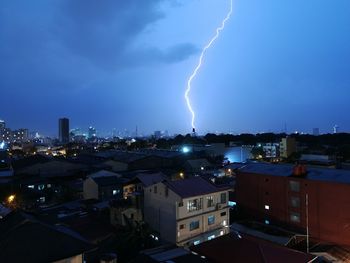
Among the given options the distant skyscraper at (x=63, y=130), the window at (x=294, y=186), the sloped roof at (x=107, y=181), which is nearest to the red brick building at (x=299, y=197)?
the window at (x=294, y=186)

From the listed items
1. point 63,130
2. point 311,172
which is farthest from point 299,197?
point 63,130

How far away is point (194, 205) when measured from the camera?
47.2ft

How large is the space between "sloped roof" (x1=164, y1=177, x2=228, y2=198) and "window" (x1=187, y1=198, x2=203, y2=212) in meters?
0.31

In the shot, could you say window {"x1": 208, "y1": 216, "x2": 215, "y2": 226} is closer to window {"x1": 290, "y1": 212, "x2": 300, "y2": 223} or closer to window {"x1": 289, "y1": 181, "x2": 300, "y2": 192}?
window {"x1": 290, "y1": 212, "x2": 300, "y2": 223}

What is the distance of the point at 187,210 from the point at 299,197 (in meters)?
6.36

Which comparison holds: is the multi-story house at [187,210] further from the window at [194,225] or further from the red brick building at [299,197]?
the red brick building at [299,197]

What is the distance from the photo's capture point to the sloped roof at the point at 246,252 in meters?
10.1

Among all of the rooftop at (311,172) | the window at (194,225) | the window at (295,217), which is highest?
the rooftop at (311,172)

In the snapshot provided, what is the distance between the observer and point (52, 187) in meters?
26.7

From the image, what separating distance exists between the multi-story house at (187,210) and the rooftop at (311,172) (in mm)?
4058

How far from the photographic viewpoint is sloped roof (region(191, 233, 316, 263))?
10.1 m

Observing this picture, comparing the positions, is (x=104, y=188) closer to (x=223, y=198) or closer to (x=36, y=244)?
(x=223, y=198)

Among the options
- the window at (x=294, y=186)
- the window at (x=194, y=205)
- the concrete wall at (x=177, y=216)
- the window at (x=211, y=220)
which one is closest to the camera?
the concrete wall at (x=177, y=216)

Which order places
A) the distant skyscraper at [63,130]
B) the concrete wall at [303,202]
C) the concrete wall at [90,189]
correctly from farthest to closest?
the distant skyscraper at [63,130]
the concrete wall at [90,189]
the concrete wall at [303,202]
